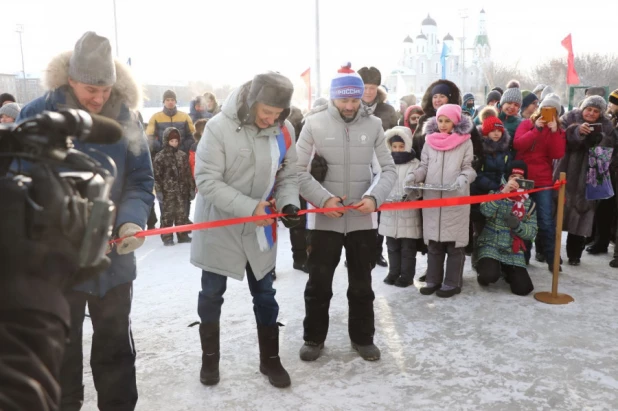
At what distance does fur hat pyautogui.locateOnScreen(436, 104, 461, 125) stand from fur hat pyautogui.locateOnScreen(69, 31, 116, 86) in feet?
10.6

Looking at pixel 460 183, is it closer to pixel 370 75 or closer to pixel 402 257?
pixel 402 257

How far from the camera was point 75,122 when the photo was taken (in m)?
1.28

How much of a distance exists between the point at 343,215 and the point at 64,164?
8.61 feet

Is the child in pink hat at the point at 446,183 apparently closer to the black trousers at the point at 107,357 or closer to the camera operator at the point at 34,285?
the black trousers at the point at 107,357

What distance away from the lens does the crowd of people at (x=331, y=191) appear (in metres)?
2.61

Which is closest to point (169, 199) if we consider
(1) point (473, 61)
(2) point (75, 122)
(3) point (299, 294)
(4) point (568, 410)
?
(3) point (299, 294)

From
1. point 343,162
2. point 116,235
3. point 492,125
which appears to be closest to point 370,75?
point 492,125

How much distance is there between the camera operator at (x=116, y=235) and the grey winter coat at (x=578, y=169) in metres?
4.92

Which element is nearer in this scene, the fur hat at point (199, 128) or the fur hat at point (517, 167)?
the fur hat at point (517, 167)

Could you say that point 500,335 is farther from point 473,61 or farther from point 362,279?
point 473,61

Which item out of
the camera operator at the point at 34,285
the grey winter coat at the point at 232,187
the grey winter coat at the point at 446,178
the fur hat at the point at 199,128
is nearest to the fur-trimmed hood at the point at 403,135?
the grey winter coat at the point at 446,178

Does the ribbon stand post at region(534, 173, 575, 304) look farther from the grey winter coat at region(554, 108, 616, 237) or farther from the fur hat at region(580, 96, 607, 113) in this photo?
the fur hat at region(580, 96, 607, 113)

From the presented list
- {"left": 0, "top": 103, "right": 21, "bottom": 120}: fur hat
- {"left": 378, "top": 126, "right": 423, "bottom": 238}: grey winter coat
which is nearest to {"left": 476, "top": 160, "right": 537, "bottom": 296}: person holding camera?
{"left": 378, "top": 126, "right": 423, "bottom": 238}: grey winter coat

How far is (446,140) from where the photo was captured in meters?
4.88
